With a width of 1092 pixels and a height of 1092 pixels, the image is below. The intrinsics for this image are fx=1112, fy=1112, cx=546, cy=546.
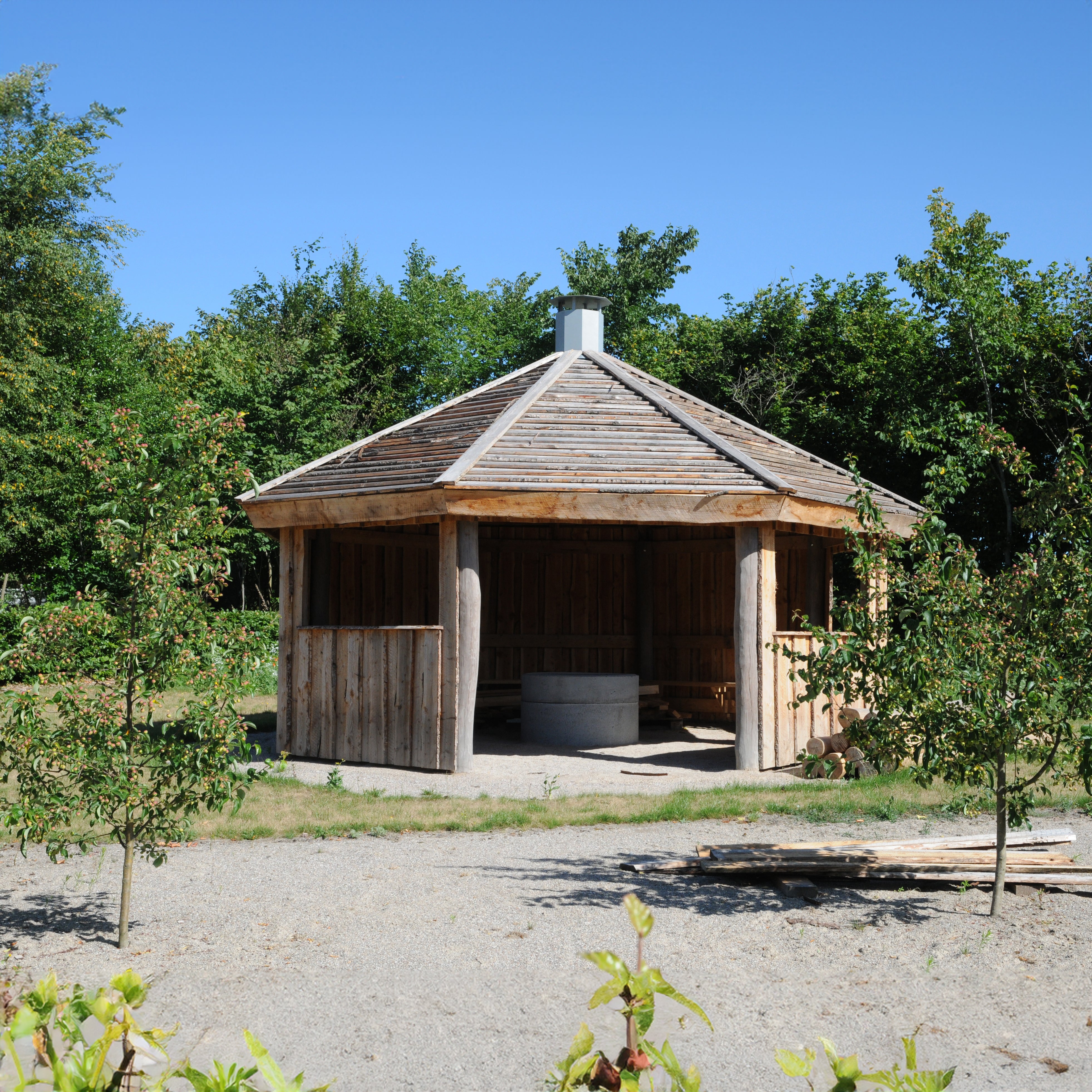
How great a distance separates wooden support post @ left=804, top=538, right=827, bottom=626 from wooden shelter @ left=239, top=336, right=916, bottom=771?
0.10 ft

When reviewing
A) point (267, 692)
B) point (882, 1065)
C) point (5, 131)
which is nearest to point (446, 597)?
point (882, 1065)

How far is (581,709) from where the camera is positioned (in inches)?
532

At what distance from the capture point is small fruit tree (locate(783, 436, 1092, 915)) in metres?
6.01

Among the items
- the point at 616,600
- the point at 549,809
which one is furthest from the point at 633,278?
the point at 549,809

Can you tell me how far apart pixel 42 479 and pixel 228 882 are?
65.4 feet

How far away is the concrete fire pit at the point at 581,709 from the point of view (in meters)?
13.5

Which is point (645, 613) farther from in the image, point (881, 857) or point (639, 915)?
point (639, 915)

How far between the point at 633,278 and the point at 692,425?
23111mm

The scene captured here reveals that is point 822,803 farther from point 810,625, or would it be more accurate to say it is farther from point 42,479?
point 42,479

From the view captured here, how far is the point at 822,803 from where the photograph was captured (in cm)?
959

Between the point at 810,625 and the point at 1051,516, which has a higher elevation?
the point at 1051,516

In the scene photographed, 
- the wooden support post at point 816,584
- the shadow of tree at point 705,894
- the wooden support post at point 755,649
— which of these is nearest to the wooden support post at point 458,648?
the wooden support post at point 755,649

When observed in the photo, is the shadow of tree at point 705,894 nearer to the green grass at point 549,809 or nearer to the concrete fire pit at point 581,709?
the green grass at point 549,809

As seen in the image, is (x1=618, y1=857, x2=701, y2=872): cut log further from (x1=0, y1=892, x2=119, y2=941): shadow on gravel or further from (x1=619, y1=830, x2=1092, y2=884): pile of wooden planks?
(x1=0, y1=892, x2=119, y2=941): shadow on gravel
